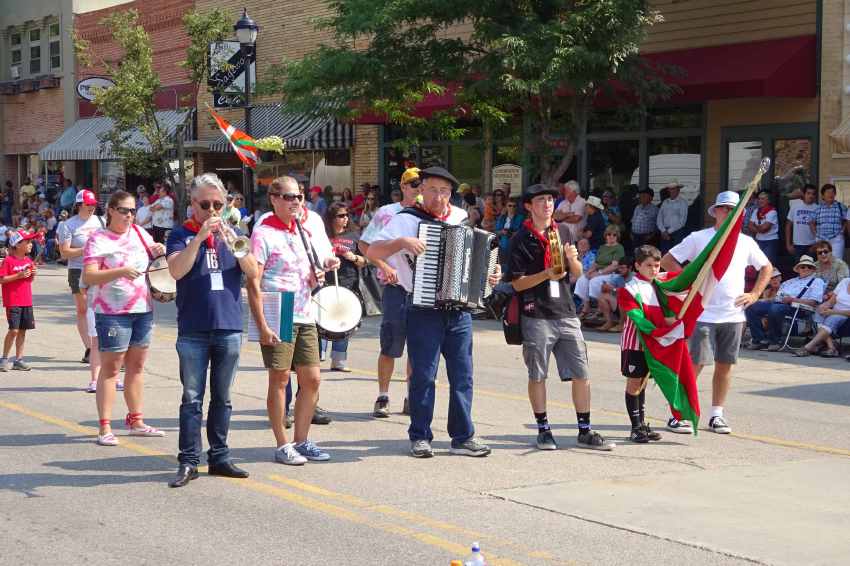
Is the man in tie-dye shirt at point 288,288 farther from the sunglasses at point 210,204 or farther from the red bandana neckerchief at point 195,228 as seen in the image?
the sunglasses at point 210,204

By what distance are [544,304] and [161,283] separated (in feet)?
9.15

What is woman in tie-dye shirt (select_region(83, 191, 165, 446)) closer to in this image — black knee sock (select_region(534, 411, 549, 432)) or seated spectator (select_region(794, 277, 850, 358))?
black knee sock (select_region(534, 411, 549, 432))

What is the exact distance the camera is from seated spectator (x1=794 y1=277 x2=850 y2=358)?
15.4m

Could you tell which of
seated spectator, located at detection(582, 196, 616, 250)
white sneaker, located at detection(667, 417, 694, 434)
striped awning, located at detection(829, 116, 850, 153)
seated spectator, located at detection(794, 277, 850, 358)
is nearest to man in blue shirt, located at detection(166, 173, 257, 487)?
white sneaker, located at detection(667, 417, 694, 434)

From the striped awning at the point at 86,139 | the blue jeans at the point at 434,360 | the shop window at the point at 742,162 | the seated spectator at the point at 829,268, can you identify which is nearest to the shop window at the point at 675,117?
the shop window at the point at 742,162

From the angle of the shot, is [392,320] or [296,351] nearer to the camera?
[296,351]

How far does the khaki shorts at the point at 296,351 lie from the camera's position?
8.20 metres

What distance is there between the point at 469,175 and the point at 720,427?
62.6 ft

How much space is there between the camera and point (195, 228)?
7.84 meters

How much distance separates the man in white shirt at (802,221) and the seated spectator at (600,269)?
2633mm

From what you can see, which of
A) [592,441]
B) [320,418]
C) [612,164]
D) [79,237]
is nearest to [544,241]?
[592,441]

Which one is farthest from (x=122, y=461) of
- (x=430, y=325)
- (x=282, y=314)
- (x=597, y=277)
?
(x=597, y=277)

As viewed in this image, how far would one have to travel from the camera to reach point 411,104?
23.4 metres

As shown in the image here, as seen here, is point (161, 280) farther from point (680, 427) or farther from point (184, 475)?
point (680, 427)
